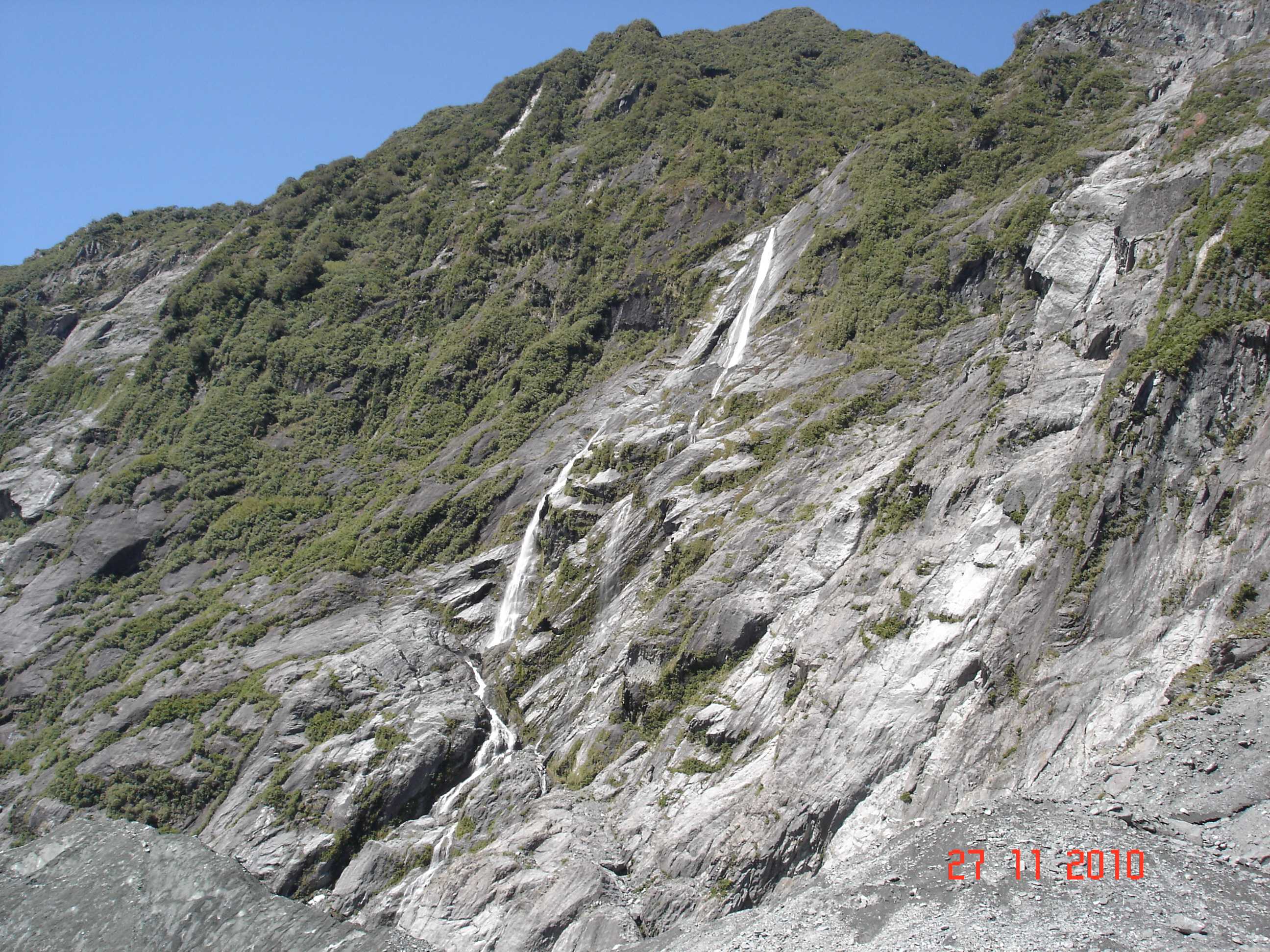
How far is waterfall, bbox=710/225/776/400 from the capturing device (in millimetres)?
35438

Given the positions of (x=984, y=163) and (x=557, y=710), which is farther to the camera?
(x=984, y=163)

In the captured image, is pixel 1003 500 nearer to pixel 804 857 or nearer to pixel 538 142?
pixel 804 857

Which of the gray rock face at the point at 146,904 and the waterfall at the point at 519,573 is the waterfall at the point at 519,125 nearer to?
the waterfall at the point at 519,573

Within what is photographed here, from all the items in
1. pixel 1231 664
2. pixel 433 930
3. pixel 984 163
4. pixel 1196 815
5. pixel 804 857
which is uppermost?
pixel 984 163

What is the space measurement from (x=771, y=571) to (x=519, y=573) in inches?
512

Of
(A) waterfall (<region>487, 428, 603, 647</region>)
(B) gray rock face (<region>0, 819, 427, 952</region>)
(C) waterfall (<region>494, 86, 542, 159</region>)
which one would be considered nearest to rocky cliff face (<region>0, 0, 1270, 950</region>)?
(A) waterfall (<region>487, 428, 603, 647</region>)

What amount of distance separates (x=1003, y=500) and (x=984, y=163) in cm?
2553

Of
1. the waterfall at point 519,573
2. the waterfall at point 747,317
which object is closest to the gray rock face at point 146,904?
the waterfall at point 519,573

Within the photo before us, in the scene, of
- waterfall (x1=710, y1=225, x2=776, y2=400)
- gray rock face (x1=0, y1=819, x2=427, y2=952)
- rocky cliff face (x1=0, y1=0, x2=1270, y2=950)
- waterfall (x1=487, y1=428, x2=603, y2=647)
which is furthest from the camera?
waterfall (x1=710, y1=225, x2=776, y2=400)

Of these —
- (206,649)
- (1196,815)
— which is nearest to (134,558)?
(206,649)

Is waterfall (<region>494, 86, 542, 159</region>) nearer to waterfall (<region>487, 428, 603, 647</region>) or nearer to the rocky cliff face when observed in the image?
the rocky cliff face

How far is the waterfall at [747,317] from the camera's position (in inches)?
1395

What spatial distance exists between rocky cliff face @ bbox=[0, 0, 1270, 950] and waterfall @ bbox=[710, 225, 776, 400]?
15.2 inches

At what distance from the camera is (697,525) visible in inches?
1077
